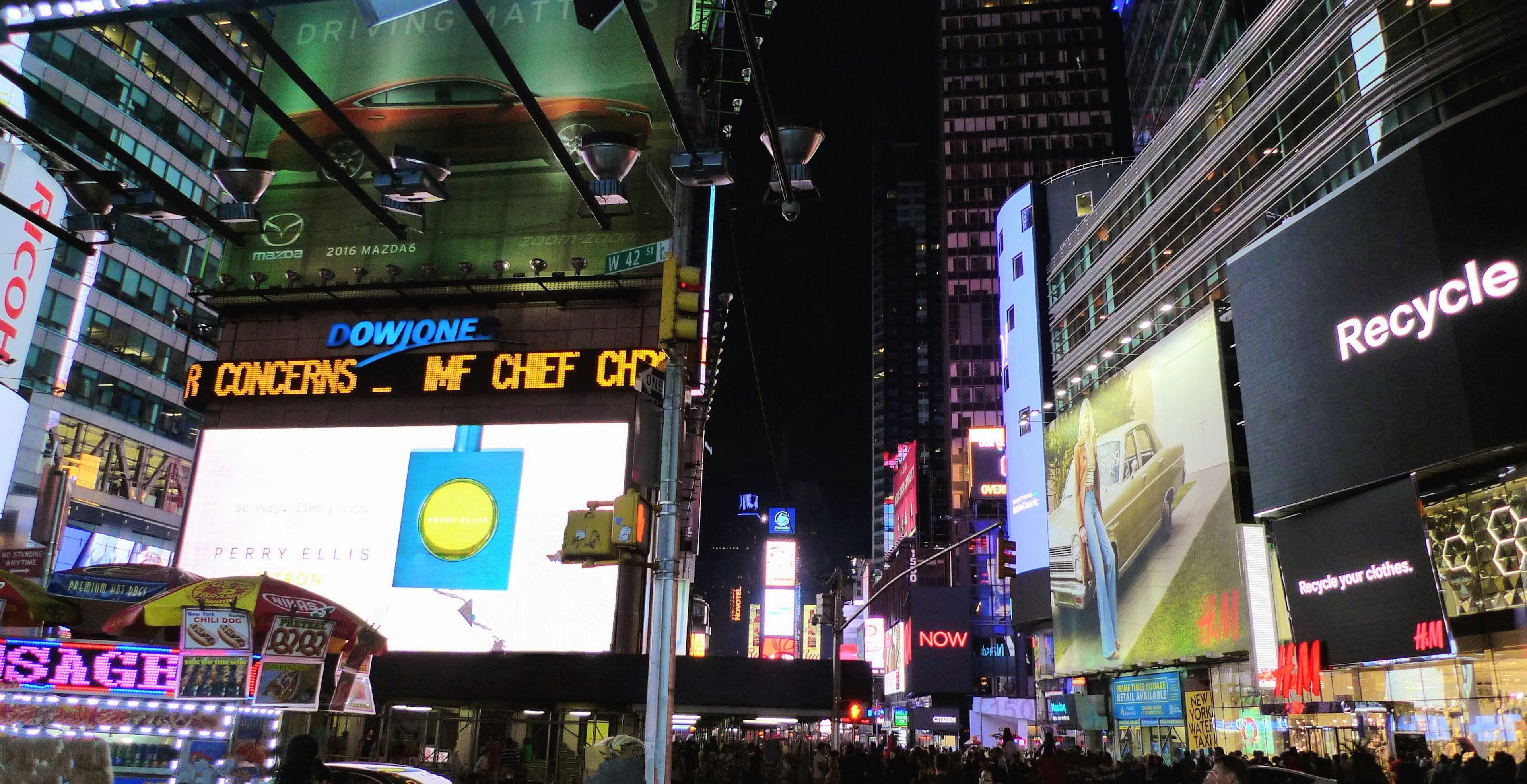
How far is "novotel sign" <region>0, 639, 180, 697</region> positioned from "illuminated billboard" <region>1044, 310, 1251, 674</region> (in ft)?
99.7

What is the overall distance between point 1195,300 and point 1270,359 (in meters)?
8.90

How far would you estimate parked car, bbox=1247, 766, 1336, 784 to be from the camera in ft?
21.7

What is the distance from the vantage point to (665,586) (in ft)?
32.1

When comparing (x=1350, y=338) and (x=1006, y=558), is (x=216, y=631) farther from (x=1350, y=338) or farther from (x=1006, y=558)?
(x=1350, y=338)

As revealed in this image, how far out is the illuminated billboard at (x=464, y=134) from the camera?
3028 centimetres

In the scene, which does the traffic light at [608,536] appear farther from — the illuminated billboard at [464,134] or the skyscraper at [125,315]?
the skyscraper at [125,315]

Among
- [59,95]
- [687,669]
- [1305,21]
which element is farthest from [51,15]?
[59,95]

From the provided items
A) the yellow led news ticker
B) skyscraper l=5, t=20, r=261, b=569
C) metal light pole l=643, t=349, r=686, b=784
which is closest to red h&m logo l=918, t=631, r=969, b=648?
skyscraper l=5, t=20, r=261, b=569

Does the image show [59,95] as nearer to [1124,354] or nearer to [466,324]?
[466,324]

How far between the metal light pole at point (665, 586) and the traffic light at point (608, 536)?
0.37 m

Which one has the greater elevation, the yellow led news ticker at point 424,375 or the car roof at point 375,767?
the yellow led news ticker at point 424,375

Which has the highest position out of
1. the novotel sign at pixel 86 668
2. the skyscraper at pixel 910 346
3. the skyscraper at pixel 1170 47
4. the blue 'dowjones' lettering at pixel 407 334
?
the skyscraper at pixel 910 346

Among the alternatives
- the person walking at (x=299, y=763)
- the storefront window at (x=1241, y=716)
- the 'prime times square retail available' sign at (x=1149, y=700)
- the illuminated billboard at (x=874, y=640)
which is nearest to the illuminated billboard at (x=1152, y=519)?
the 'prime times square retail available' sign at (x=1149, y=700)

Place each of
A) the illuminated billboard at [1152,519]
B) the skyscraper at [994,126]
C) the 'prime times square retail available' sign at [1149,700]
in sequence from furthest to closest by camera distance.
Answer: the skyscraper at [994,126] → the 'prime times square retail available' sign at [1149,700] → the illuminated billboard at [1152,519]
